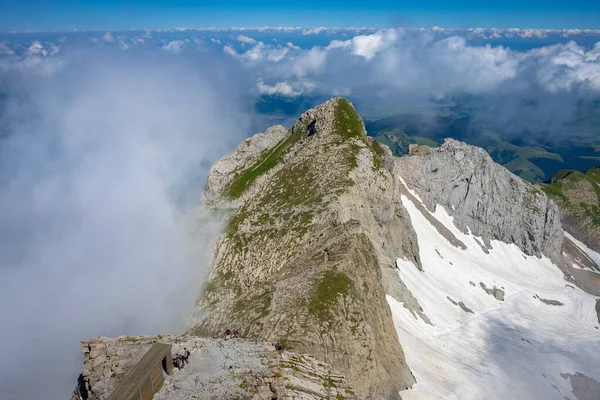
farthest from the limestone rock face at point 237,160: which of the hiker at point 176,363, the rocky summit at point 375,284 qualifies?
the hiker at point 176,363

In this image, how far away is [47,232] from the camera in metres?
196

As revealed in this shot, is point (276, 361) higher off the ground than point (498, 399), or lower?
higher

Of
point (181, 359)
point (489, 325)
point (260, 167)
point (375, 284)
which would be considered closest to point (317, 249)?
point (375, 284)

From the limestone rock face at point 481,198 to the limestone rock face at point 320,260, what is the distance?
7213cm

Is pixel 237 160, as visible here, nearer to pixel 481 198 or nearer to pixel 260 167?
pixel 260 167

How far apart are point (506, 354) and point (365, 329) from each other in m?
71.0

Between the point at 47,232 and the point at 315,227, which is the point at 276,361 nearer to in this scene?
the point at 315,227

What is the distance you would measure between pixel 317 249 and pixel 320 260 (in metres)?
4.67

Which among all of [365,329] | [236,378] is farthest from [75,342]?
[236,378]

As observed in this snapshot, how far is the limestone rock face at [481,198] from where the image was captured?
566 feet

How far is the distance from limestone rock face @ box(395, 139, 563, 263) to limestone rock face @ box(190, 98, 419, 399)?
72131mm

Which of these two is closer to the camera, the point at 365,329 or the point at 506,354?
the point at 365,329

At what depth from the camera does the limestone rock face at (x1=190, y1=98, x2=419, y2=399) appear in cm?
4578

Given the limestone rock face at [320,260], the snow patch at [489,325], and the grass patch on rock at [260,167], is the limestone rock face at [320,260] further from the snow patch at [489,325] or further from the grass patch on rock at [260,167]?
the snow patch at [489,325]
